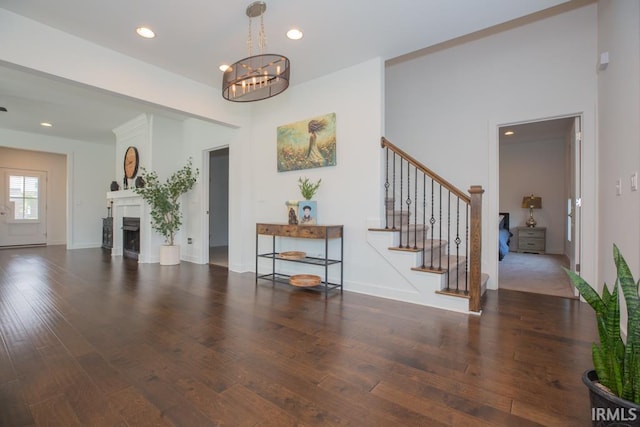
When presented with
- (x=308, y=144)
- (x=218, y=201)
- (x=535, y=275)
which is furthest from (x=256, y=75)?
(x=218, y=201)

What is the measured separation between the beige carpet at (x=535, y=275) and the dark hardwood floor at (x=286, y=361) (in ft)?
1.54

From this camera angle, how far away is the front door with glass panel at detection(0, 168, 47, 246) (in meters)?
7.52

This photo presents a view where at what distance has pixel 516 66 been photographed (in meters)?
3.57

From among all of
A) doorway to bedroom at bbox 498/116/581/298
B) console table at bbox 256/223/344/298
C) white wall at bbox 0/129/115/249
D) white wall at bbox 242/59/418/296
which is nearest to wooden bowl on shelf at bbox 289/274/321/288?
console table at bbox 256/223/344/298

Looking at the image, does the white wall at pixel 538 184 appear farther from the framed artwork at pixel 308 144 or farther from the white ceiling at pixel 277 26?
the framed artwork at pixel 308 144

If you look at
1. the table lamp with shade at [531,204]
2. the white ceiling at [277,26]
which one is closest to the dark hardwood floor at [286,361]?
the white ceiling at [277,26]

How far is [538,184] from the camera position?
23.9 feet

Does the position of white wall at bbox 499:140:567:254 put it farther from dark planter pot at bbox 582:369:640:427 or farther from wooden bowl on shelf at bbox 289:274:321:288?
dark planter pot at bbox 582:369:640:427

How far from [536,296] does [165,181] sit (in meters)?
6.30

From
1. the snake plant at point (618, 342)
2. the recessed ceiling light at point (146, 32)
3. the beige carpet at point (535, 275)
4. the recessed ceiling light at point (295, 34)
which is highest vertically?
the recessed ceiling light at point (295, 34)

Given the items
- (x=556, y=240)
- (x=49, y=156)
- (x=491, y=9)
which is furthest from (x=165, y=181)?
(x=556, y=240)

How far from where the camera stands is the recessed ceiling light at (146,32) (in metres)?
2.93

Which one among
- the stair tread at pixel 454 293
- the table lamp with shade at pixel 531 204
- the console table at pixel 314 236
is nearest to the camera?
the stair tread at pixel 454 293

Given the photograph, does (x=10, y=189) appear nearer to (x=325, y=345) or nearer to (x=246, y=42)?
(x=246, y=42)
